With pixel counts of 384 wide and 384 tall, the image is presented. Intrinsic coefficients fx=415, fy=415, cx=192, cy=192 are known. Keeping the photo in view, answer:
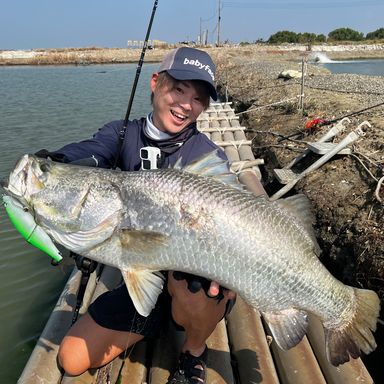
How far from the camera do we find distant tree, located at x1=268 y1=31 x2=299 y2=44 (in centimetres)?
8211

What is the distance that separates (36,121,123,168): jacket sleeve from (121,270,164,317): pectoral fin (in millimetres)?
910

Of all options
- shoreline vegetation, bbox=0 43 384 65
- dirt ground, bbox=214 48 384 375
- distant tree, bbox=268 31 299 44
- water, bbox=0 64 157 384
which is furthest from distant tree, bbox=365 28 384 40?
dirt ground, bbox=214 48 384 375

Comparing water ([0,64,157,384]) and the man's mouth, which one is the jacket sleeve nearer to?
the man's mouth

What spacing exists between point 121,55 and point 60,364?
68.2m

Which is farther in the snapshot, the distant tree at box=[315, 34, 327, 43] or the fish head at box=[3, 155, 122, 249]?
the distant tree at box=[315, 34, 327, 43]

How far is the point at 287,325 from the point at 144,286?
911 millimetres

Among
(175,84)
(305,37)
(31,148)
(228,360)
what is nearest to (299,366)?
(228,360)

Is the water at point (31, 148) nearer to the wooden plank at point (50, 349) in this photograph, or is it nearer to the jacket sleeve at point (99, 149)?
the wooden plank at point (50, 349)

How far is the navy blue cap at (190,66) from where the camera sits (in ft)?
9.98

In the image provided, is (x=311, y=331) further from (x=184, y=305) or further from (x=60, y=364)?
(x=60, y=364)

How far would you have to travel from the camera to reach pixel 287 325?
255 cm

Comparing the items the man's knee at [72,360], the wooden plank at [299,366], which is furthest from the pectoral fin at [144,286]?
the wooden plank at [299,366]

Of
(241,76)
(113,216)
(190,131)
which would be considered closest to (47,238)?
(113,216)

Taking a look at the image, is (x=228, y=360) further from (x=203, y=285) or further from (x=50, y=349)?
(x=50, y=349)
